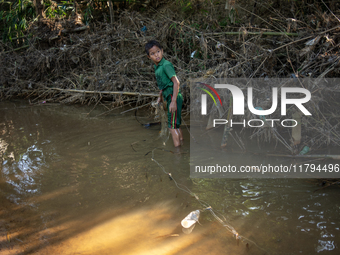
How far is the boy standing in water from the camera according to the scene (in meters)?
3.37

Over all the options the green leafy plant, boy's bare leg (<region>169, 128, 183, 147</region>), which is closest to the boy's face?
boy's bare leg (<region>169, 128, 183, 147</region>)

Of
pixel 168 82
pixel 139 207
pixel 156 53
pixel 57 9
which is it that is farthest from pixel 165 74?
pixel 57 9

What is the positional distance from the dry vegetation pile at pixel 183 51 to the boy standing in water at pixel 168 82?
41.7 inches

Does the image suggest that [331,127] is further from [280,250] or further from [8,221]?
[8,221]

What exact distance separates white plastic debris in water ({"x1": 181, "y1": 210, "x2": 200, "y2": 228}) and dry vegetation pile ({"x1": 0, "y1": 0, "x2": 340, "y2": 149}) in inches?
77.4

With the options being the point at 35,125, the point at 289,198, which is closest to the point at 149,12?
the point at 35,125

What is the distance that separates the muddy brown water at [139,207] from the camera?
2.01m

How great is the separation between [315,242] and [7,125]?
550 cm

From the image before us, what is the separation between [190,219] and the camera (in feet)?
7.20

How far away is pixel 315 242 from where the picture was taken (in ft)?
6.37
